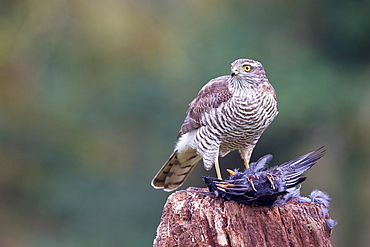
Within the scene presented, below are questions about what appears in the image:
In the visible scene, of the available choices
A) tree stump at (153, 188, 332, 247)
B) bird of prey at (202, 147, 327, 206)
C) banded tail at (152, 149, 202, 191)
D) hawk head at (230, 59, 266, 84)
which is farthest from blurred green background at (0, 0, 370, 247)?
tree stump at (153, 188, 332, 247)

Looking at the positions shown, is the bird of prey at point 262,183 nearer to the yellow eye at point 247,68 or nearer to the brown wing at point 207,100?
the yellow eye at point 247,68

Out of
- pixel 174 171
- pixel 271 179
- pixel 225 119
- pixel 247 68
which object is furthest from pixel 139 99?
pixel 271 179

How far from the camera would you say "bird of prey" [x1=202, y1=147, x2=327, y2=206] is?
14.6ft

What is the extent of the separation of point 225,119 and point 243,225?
1404 millimetres

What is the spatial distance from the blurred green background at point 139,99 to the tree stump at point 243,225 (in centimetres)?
650

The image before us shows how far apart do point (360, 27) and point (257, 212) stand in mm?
→ 7879

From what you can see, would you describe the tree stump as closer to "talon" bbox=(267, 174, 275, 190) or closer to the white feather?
"talon" bbox=(267, 174, 275, 190)

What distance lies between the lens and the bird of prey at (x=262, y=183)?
4438mm

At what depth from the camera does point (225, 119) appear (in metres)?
5.64

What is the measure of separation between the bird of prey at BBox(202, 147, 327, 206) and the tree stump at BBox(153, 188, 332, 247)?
58 millimetres

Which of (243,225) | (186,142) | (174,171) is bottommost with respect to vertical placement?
(243,225)

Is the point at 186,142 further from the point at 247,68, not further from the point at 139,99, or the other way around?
the point at 139,99

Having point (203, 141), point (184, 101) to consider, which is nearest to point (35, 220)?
point (184, 101)

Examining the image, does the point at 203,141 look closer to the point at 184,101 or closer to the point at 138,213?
the point at 184,101
